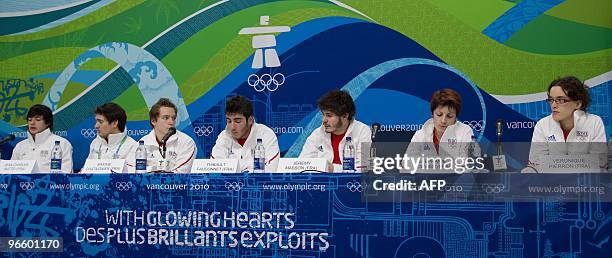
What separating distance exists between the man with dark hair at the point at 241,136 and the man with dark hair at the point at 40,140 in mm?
1750

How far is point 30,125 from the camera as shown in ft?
20.4

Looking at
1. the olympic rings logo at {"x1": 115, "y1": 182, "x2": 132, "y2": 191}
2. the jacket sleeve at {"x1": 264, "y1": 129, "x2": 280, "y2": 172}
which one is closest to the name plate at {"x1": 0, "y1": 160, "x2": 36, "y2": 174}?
the olympic rings logo at {"x1": 115, "y1": 182, "x2": 132, "y2": 191}

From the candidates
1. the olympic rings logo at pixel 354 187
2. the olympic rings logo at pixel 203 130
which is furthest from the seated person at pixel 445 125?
the olympic rings logo at pixel 203 130

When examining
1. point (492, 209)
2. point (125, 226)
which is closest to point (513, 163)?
point (492, 209)

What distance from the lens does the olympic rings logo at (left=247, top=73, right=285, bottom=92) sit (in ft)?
20.3

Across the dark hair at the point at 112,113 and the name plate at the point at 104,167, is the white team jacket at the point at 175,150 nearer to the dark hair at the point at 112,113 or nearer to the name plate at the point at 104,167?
the dark hair at the point at 112,113

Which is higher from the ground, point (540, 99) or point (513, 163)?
point (540, 99)

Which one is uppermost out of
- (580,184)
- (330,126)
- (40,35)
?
(40,35)

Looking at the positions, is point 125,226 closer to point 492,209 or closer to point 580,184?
point 492,209

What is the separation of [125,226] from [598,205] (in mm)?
2059

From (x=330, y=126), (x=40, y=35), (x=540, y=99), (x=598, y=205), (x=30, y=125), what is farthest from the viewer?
(x=40, y=35)

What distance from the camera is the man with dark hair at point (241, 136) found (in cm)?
500

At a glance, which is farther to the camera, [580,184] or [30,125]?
[30,125]

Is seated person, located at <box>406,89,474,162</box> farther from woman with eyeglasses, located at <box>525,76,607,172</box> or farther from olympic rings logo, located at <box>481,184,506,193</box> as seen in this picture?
olympic rings logo, located at <box>481,184,506,193</box>
